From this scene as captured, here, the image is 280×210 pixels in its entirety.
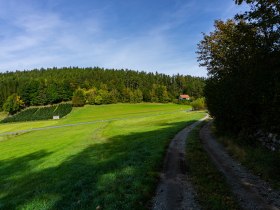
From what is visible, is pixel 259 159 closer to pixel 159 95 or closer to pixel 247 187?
pixel 247 187

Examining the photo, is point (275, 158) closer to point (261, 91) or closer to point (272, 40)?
point (261, 91)

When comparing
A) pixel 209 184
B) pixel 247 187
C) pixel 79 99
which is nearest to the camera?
pixel 247 187

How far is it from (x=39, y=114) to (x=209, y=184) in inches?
5475

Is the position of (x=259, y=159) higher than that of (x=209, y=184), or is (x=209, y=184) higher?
(x=259, y=159)

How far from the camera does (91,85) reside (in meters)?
192

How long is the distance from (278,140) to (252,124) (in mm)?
4858

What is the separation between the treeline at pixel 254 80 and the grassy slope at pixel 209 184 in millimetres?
4151

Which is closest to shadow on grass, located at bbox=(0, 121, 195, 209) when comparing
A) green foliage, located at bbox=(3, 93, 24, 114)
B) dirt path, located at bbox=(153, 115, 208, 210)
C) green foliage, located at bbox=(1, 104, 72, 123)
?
dirt path, located at bbox=(153, 115, 208, 210)

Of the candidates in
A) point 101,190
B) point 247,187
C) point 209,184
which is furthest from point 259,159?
point 101,190

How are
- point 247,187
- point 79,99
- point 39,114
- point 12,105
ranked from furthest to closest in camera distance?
→ 1. point 79,99
2. point 12,105
3. point 39,114
4. point 247,187

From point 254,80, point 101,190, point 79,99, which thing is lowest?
point 101,190

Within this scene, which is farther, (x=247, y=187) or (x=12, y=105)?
(x=12, y=105)

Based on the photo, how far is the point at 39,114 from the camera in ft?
471

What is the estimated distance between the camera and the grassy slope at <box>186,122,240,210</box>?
11.1 metres
